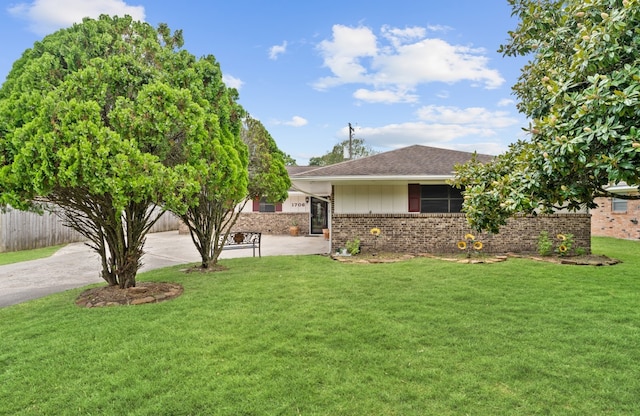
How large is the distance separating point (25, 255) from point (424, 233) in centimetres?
1358

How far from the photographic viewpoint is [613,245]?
14.2 m

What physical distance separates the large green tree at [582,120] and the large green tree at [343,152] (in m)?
35.1

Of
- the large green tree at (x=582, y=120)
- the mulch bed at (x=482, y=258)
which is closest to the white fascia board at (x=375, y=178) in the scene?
the mulch bed at (x=482, y=258)

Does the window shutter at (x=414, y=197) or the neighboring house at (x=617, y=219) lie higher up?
the window shutter at (x=414, y=197)

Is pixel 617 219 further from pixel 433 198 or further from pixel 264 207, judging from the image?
pixel 264 207

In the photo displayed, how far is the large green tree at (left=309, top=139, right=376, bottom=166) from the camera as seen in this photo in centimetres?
3975

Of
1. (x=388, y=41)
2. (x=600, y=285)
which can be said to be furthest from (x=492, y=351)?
(x=388, y=41)

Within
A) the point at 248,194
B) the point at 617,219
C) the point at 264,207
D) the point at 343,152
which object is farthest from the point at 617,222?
the point at 343,152

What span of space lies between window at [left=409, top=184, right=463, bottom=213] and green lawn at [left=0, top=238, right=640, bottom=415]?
5.03m

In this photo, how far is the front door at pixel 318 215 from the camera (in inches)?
793

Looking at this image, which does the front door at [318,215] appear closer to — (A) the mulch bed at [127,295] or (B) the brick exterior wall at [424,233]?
(B) the brick exterior wall at [424,233]

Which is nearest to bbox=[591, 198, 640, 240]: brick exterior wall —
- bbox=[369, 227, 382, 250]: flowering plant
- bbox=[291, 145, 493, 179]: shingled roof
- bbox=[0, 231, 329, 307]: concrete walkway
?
bbox=[291, 145, 493, 179]: shingled roof

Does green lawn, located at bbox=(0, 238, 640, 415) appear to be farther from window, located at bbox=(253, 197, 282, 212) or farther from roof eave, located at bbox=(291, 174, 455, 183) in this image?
window, located at bbox=(253, 197, 282, 212)

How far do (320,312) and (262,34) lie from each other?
10814 millimetres
